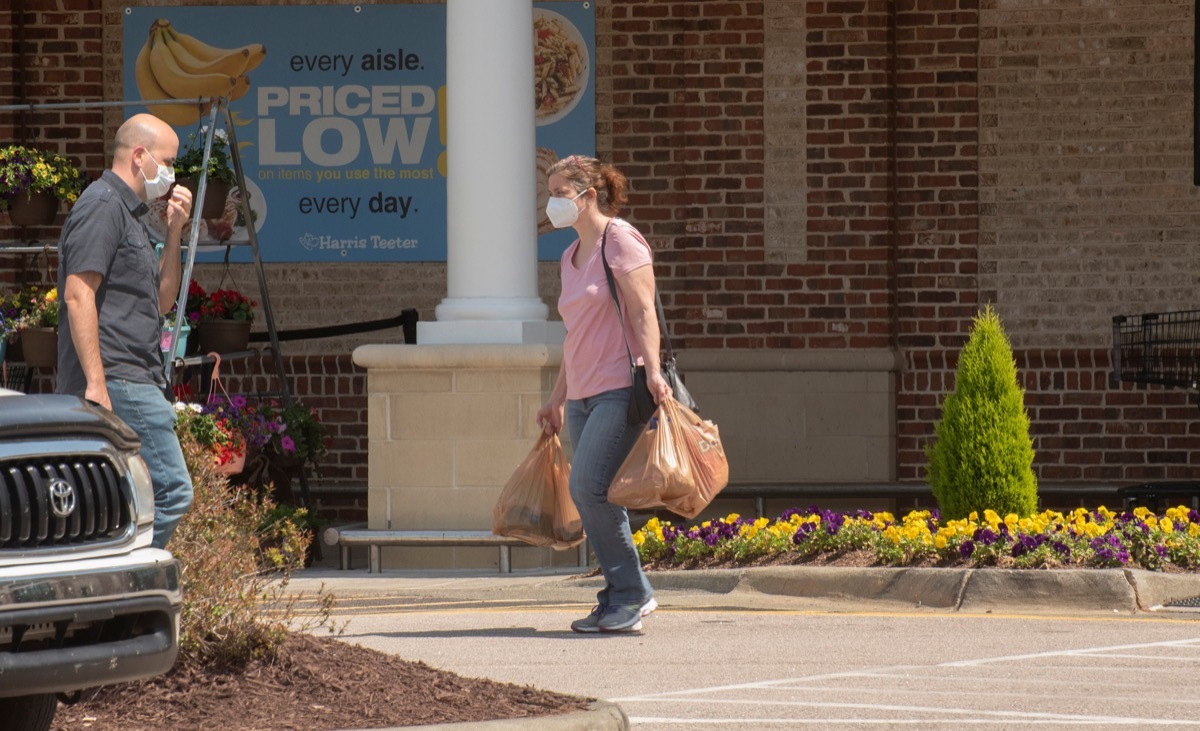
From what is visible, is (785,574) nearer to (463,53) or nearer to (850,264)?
(463,53)

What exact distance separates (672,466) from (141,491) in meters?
2.39

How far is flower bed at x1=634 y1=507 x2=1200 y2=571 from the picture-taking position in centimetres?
776

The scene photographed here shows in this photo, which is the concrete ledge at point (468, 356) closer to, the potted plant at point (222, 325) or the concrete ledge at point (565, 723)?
the potted plant at point (222, 325)

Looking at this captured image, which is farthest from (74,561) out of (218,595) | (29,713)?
(218,595)

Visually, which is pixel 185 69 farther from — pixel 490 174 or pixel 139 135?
pixel 139 135

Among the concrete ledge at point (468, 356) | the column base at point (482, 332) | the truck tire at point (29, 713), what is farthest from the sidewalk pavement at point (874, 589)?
Answer: the truck tire at point (29, 713)

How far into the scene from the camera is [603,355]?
263 inches

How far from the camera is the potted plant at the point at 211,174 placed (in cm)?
960

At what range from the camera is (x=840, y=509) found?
38.2ft

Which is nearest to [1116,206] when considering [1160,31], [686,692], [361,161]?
[1160,31]

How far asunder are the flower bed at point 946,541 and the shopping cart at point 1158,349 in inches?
73.1

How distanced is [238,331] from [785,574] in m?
3.56

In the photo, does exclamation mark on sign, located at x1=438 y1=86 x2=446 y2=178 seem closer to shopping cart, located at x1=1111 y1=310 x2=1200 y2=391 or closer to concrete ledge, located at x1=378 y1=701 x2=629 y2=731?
shopping cart, located at x1=1111 y1=310 x2=1200 y2=391

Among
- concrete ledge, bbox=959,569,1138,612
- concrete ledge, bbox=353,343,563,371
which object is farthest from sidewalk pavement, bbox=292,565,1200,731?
concrete ledge, bbox=353,343,563,371
